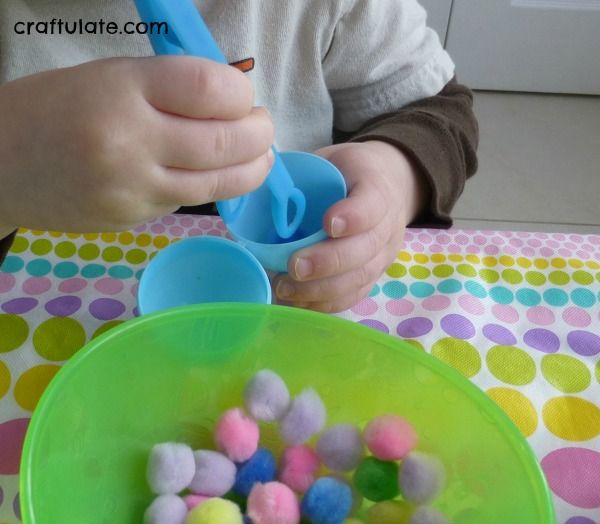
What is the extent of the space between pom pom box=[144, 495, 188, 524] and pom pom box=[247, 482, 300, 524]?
0.03 m

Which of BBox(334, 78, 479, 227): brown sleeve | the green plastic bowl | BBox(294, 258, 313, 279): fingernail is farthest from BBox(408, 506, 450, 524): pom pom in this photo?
BBox(334, 78, 479, 227): brown sleeve

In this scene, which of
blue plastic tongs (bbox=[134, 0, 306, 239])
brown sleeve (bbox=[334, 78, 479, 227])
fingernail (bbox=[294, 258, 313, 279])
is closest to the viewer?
blue plastic tongs (bbox=[134, 0, 306, 239])

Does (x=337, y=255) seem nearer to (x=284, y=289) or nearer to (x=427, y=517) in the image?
(x=284, y=289)

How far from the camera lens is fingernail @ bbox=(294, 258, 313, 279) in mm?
373

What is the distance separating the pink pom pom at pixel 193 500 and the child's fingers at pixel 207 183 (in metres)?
0.14

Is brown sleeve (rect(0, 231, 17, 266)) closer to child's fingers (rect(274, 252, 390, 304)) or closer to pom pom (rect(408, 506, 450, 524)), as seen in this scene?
child's fingers (rect(274, 252, 390, 304))

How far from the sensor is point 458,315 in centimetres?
41

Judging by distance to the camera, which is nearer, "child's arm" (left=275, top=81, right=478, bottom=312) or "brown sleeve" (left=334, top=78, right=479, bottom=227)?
"child's arm" (left=275, top=81, right=478, bottom=312)

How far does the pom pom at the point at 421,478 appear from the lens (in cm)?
29

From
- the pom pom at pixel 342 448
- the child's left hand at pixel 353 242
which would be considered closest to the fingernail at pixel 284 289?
the child's left hand at pixel 353 242

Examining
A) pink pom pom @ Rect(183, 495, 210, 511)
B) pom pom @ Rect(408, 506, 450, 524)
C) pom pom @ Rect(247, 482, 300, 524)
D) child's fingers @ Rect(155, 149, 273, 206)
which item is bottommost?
pink pom pom @ Rect(183, 495, 210, 511)

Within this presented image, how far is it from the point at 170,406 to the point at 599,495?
213mm

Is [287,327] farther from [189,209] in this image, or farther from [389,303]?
[189,209]

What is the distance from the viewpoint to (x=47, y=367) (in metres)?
0.36
